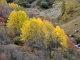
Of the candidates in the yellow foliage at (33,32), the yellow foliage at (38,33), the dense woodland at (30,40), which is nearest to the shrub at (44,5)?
the dense woodland at (30,40)

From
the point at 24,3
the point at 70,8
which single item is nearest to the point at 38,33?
the point at 70,8

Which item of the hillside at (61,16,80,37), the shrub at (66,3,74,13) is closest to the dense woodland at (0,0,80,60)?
the hillside at (61,16,80,37)

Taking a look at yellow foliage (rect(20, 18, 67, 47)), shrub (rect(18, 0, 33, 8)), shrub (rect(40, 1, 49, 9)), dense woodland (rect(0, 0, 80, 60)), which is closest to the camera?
dense woodland (rect(0, 0, 80, 60))

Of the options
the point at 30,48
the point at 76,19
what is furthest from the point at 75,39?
the point at 30,48

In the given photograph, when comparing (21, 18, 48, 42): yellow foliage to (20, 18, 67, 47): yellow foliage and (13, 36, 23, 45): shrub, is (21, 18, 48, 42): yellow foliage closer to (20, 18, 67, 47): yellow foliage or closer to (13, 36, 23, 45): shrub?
(20, 18, 67, 47): yellow foliage

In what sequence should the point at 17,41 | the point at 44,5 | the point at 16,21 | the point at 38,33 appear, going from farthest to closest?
the point at 44,5, the point at 16,21, the point at 38,33, the point at 17,41

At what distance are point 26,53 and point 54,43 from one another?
1624 cm

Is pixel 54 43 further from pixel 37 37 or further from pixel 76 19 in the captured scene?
pixel 76 19

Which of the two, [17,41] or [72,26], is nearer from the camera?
[17,41]

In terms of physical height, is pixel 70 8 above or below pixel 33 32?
below

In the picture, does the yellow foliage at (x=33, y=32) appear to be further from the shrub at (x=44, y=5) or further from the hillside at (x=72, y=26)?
the shrub at (x=44, y=5)

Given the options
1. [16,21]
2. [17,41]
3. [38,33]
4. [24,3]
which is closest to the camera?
[17,41]


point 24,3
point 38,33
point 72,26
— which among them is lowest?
point 24,3

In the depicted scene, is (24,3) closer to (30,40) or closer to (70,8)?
(70,8)
